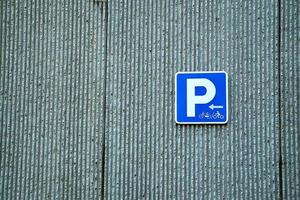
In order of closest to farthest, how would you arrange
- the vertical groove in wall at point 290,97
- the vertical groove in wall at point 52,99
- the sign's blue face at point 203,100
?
the vertical groove in wall at point 290,97 < the sign's blue face at point 203,100 < the vertical groove in wall at point 52,99

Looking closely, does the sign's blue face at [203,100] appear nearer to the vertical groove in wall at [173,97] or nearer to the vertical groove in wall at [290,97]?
the vertical groove in wall at [173,97]

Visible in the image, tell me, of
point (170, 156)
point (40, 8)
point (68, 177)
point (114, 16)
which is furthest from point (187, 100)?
point (40, 8)

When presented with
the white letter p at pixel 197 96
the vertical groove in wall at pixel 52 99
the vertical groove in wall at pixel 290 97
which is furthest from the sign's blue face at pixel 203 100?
the vertical groove in wall at pixel 52 99

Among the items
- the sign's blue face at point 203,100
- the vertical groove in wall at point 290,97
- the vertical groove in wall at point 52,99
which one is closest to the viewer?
the vertical groove in wall at point 290,97

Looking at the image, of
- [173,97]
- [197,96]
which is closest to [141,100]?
[173,97]

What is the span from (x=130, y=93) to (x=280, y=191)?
1.58 metres

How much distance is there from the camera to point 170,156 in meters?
3.94

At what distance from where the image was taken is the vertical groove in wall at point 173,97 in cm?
384

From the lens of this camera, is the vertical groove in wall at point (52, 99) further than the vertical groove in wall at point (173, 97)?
Yes

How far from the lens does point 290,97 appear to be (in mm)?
3824

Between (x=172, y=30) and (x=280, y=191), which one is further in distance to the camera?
(x=172, y=30)

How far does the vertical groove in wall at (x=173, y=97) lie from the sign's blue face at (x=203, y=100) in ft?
0.23

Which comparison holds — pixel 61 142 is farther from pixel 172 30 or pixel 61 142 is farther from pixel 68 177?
pixel 172 30

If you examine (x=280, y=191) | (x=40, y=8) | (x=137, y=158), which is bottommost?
(x=280, y=191)
